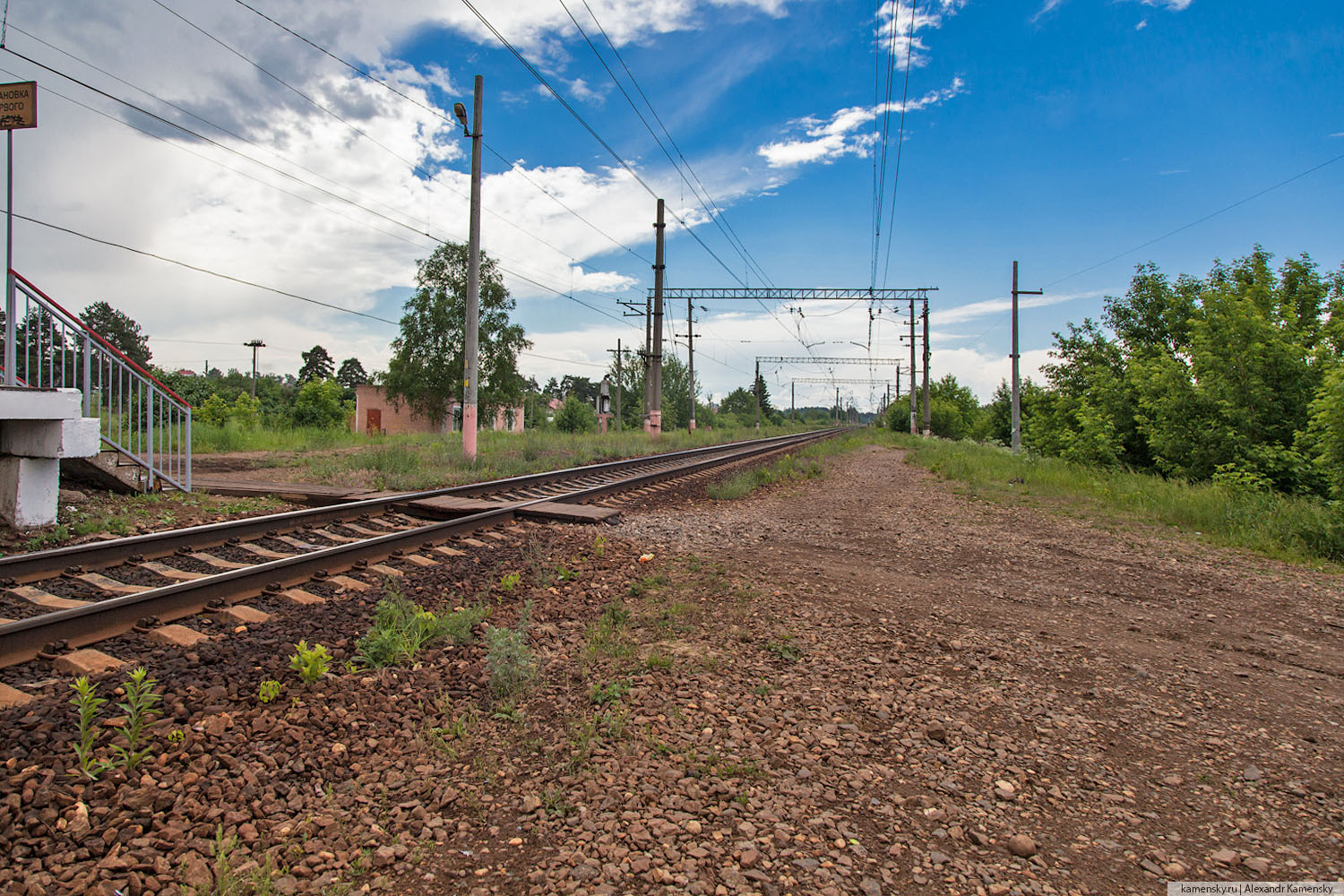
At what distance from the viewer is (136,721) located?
2.86m

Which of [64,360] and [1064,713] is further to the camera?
[64,360]

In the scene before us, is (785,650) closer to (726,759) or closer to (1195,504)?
(726,759)

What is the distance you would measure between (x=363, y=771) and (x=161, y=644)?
6.59 ft

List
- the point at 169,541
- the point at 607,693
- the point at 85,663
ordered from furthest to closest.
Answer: the point at 169,541 < the point at 607,693 < the point at 85,663

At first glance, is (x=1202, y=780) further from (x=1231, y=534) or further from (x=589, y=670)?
(x=1231, y=534)

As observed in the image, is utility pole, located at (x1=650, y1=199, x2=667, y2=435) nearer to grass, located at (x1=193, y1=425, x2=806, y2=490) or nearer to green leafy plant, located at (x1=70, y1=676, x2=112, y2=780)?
grass, located at (x1=193, y1=425, x2=806, y2=490)

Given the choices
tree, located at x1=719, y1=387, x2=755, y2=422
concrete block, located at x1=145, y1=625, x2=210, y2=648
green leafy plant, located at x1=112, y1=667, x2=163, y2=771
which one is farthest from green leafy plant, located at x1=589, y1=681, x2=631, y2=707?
tree, located at x1=719, y1=387, x2=755, y2=422

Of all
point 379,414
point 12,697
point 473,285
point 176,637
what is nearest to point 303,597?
point 176,637

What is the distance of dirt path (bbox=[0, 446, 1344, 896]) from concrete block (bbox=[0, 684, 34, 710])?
119 millimetres

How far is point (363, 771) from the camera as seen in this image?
295cm

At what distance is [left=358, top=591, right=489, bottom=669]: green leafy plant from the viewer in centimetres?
400

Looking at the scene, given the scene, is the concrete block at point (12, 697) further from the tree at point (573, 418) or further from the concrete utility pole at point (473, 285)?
the tree at point (573, 418)

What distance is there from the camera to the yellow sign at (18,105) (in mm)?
6504

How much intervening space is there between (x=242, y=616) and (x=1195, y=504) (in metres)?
13.7
